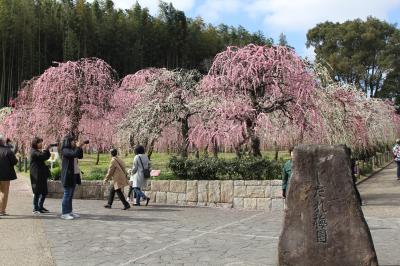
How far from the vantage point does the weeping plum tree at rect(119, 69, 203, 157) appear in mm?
17406

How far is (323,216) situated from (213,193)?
623 cm

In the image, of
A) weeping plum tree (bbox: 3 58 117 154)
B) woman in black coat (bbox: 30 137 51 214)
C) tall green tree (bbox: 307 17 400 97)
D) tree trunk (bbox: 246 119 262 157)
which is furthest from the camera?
tall green tree (bbox: 307 17 400 97)

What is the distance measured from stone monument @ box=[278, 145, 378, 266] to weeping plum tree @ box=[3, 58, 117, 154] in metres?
14.7

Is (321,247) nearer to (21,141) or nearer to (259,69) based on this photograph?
→ (259,69)

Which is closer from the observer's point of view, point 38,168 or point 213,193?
point 38,168

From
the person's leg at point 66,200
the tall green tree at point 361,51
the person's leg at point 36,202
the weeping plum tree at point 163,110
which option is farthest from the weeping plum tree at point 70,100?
the tall green tree at point 361,51

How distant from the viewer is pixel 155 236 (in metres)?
7.92

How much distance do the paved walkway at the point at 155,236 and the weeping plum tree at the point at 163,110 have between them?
6162 mm

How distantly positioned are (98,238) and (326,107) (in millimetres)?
9579

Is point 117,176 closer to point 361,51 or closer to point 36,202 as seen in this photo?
point 36,202

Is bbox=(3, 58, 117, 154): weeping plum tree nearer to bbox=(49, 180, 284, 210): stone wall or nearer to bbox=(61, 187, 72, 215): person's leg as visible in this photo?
bbox=(49, 180, 284, 210): stone wall

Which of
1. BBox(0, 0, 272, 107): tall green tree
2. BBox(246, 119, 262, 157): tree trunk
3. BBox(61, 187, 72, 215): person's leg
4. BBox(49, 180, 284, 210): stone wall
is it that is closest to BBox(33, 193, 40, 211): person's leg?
BBox(61, 187, 72, 215): person's leg

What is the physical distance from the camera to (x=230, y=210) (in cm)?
1116

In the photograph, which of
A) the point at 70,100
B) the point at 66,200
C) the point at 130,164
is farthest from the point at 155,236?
the point at 130,164
